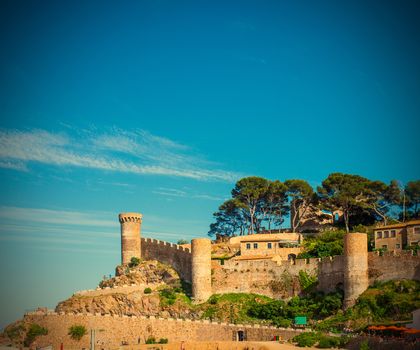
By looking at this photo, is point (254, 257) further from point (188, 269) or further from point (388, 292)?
point (388, 292)

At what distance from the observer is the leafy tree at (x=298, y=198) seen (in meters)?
74.9

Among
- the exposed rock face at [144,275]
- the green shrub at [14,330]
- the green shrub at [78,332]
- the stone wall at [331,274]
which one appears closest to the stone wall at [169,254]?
the exposed rock face at [144,275]

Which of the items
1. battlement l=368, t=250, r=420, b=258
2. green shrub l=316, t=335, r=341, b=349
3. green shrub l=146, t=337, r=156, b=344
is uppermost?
battlement l=368, t=250, r=420, b=258

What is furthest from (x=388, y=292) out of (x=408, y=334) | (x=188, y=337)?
(x=188, y=337)

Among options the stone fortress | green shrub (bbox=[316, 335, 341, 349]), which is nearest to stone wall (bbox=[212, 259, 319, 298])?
the stone fortress

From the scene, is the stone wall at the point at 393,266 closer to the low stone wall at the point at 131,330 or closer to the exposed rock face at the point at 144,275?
the low stone wall at the point at 131,330

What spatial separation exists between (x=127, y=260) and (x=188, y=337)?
19.4m

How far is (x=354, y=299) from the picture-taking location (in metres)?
51.6

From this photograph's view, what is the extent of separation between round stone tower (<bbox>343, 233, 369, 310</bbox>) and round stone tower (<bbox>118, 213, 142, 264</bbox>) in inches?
1068

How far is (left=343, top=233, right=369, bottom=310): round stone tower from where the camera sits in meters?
51.7

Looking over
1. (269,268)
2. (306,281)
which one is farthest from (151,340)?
(306,281)

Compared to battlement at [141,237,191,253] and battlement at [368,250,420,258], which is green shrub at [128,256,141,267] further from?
battlement at [368,250,420,258]

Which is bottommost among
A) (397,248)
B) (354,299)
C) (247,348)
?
(247,348)

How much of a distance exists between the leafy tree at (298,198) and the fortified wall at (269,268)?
13146 mm
